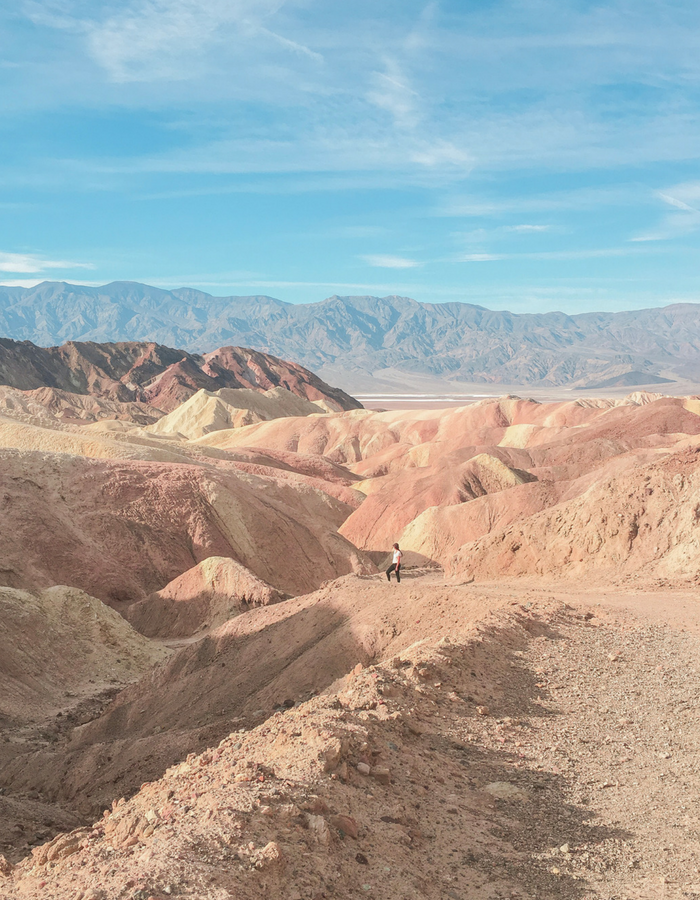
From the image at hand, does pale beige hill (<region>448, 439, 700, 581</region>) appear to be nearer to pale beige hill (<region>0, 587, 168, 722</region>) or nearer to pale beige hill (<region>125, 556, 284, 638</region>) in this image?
pale beige hill (<region>125, 556, 284, 638</region>)

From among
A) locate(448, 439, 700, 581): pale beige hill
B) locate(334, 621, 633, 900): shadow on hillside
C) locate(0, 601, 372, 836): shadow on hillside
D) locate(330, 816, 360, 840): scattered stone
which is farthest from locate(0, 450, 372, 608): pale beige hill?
locate(330, 816, 360, 840): scattered stone

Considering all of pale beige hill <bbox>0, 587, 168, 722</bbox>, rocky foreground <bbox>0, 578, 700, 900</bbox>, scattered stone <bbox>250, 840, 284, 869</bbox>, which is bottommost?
pale beige hill <bbox>0, 587, 168, 722</bbox>

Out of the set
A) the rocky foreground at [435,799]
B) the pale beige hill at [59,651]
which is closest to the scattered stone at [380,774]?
the rocky foreground at [435,799]

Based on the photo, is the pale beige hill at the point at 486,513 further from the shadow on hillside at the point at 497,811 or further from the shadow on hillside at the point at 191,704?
the shadow on hillside at the point at 497,811

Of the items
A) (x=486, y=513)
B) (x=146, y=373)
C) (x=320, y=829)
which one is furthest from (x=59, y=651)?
(x=146, y=373)

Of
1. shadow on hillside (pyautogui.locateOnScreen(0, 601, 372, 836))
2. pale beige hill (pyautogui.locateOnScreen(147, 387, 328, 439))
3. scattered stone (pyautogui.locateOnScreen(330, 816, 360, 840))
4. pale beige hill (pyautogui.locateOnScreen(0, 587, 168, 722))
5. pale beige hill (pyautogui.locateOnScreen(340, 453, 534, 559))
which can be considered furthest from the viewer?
pale beige hill (pyautogui.locateOnScreen(147, 387, 328, 439))

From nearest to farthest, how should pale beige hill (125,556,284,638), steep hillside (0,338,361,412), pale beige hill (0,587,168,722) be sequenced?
pale beige hill (0,587,168,722)
pale beige hill (125,556,284,638)
steep hillside (0,338,361,412)
